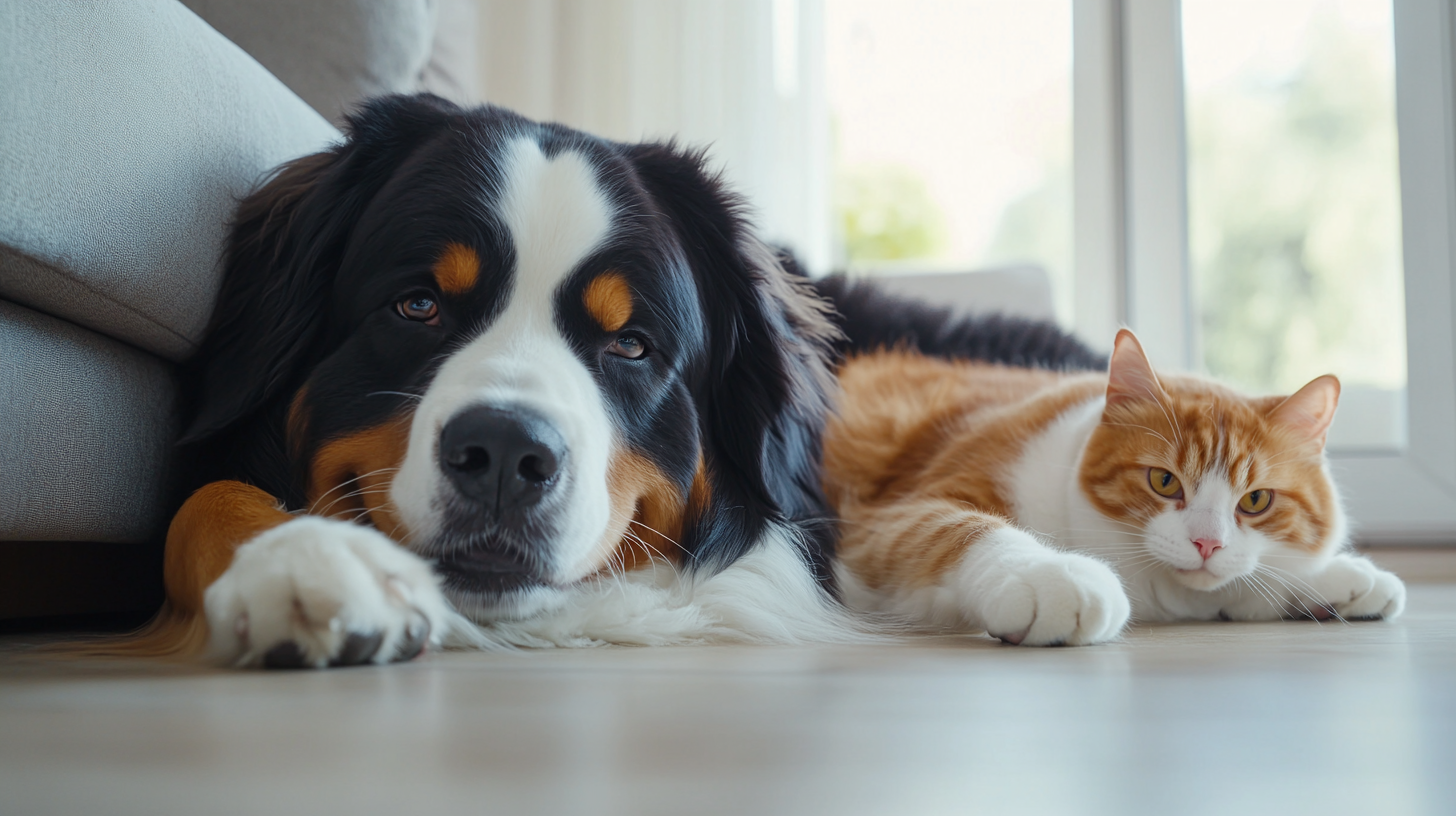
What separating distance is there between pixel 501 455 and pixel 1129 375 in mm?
991

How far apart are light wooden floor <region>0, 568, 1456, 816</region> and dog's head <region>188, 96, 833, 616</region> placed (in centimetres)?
18

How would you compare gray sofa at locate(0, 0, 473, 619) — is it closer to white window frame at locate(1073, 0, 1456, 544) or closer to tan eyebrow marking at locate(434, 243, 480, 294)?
tan eyebrow marking at locate(434, 243, 480, 294)

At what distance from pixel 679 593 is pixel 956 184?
3618 millimetres

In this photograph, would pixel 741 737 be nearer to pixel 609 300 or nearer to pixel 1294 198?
pixel 609 300

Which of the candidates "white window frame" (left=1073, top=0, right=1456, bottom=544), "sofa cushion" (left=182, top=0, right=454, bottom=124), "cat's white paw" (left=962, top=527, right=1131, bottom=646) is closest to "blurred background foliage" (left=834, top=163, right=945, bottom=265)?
"white window frame" (left=1073, top=0, right=1456, bottom=544)

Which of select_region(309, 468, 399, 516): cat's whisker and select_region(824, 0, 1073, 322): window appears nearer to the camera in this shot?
select_region(309, 468, 399, 516): cat's whisker

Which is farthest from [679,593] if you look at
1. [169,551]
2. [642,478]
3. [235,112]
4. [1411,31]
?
[1411,31]

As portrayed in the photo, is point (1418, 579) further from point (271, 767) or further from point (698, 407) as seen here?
point (271, 767)

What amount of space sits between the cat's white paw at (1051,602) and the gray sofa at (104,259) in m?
0.98

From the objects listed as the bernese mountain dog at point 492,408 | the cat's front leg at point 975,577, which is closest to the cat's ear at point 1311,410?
the cat's front leg at point 975,577

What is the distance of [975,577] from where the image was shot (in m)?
1.21

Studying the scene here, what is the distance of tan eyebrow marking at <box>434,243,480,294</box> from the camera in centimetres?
112

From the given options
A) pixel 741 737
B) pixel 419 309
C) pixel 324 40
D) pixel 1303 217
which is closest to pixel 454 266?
pixel 419 309

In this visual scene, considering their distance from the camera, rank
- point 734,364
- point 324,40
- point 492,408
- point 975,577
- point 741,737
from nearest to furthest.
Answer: point 741,737, point 492,408, point 975,577, point 734,364, point 324,40
